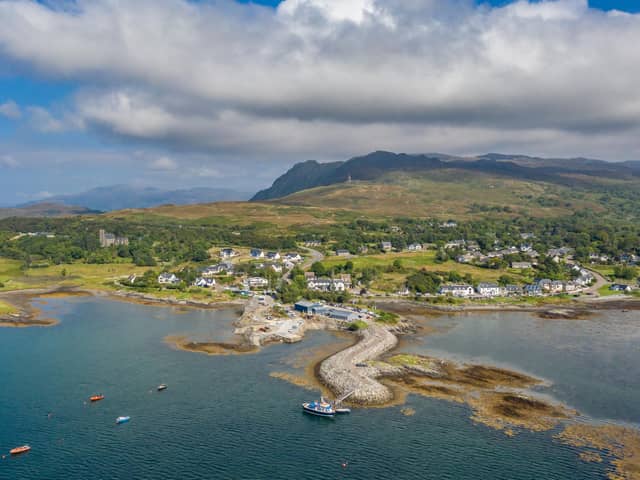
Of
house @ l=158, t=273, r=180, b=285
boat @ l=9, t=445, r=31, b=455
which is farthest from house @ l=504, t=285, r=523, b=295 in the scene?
boat @ l=9, t=445, r=31, b=455

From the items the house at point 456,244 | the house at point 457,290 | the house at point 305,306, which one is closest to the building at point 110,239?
the house at point 305,306

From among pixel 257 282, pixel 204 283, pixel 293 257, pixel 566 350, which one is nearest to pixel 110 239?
pixel 293 257

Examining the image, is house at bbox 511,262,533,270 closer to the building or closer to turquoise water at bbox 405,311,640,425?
turquoise water at bbox 405,311,640,425

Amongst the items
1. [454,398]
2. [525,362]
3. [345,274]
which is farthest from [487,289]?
[454,398]

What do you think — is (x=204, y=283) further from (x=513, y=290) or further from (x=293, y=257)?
(x=513, y=290)

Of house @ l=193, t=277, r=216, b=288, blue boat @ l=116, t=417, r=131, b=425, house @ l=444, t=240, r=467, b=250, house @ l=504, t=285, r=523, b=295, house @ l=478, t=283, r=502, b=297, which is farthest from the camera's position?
house @ l=444, t=240, r=467, b=250

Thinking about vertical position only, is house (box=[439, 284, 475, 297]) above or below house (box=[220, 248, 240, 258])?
below
